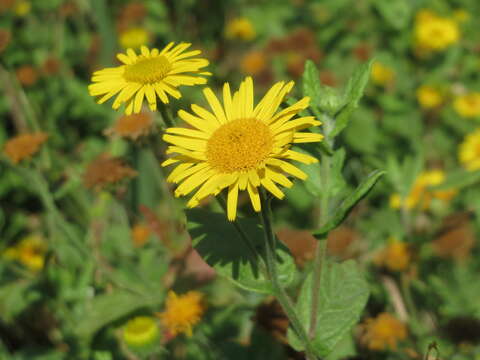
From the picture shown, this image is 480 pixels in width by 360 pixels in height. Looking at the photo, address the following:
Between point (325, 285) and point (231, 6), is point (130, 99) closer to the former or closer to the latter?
point (325, 285)

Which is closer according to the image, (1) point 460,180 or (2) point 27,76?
(1) point 460,180

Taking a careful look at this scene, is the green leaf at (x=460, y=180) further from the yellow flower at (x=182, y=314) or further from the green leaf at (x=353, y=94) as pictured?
the yellow flower at (x=182, y=314)

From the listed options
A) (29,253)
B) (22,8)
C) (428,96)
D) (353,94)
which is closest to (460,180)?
(353,94)

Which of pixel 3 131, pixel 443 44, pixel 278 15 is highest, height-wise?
pixel 278 15

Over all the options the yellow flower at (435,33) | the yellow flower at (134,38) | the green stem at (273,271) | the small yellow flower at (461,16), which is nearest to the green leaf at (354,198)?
the green stem at (273,271)

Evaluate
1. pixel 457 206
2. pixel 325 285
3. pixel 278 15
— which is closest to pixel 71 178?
pixel 325 285

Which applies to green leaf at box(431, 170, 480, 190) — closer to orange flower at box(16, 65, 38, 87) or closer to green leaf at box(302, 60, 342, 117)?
green leaf at box(302, 60, 342, 117)

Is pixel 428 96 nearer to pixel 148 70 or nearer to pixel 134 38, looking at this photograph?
pixel 134 38
